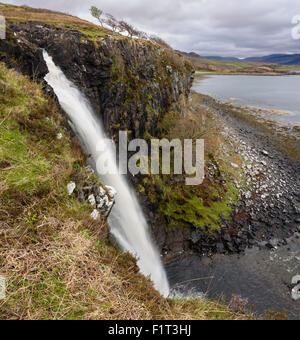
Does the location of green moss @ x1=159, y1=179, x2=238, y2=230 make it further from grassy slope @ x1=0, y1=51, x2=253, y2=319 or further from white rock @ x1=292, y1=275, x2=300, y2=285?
grassy slope @ x1=0, y1=51, x2=253, y2=319

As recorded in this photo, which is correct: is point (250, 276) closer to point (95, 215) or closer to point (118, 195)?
point (118, 195)

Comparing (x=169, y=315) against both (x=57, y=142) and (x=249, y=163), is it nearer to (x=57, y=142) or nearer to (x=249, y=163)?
(x=57, y=142)

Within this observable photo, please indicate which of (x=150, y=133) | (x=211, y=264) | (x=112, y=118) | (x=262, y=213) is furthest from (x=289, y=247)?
(x=112, y=118)

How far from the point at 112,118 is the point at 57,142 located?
32.8 ft

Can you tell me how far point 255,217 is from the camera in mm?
19219

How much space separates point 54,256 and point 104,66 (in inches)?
641

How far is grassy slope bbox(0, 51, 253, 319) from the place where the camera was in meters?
3.36

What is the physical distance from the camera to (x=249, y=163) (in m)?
27.1

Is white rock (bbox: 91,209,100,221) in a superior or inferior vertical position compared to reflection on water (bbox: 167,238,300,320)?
superior

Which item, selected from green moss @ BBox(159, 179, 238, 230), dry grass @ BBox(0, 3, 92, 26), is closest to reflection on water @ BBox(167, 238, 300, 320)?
green moss @ BBox(159, 179, 238, 230)

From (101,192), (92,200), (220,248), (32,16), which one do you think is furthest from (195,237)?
(32,16)

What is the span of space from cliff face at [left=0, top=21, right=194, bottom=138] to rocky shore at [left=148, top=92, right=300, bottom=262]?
1055 centimetres

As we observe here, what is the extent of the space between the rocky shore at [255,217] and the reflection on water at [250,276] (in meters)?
0.78

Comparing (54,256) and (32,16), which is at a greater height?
(32,16)
